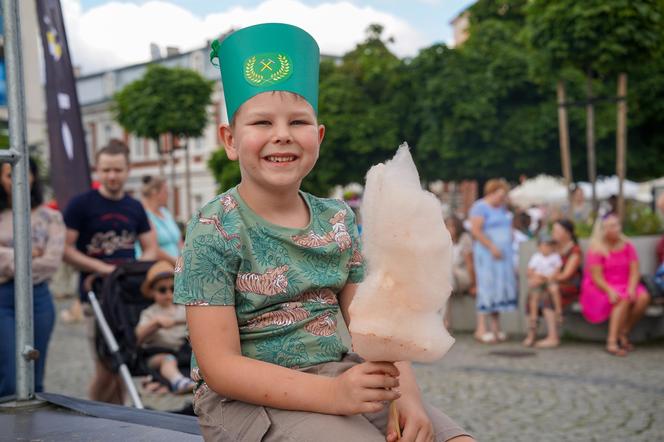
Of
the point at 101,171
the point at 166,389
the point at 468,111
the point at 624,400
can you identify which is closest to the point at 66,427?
the point at 166,389

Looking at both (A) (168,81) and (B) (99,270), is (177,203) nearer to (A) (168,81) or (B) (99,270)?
(A) (168,81)

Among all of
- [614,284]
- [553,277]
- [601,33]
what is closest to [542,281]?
[553,277]

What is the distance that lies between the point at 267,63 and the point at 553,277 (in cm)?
861

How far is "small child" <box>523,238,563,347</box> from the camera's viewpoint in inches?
403

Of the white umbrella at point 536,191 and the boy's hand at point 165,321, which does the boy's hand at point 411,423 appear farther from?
the white umbrella at point 536,191

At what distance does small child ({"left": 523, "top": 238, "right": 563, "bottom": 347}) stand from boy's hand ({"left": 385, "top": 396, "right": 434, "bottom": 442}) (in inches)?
334

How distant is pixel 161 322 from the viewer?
5570mm

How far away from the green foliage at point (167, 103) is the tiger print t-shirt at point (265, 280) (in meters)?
22.3

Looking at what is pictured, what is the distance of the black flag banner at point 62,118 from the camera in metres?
7.10

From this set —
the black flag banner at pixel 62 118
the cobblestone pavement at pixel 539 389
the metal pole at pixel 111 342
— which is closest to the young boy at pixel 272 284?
the metal pole at pixel 111 342

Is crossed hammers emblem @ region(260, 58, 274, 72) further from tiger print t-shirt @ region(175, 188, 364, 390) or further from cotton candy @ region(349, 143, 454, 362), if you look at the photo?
cotton candy @ region(349, 143, 454, 362)

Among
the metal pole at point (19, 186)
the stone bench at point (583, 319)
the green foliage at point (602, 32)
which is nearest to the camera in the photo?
the metal pole at point (19, 186)

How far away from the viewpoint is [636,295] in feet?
32.0

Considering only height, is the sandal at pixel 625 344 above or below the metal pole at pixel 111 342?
below
